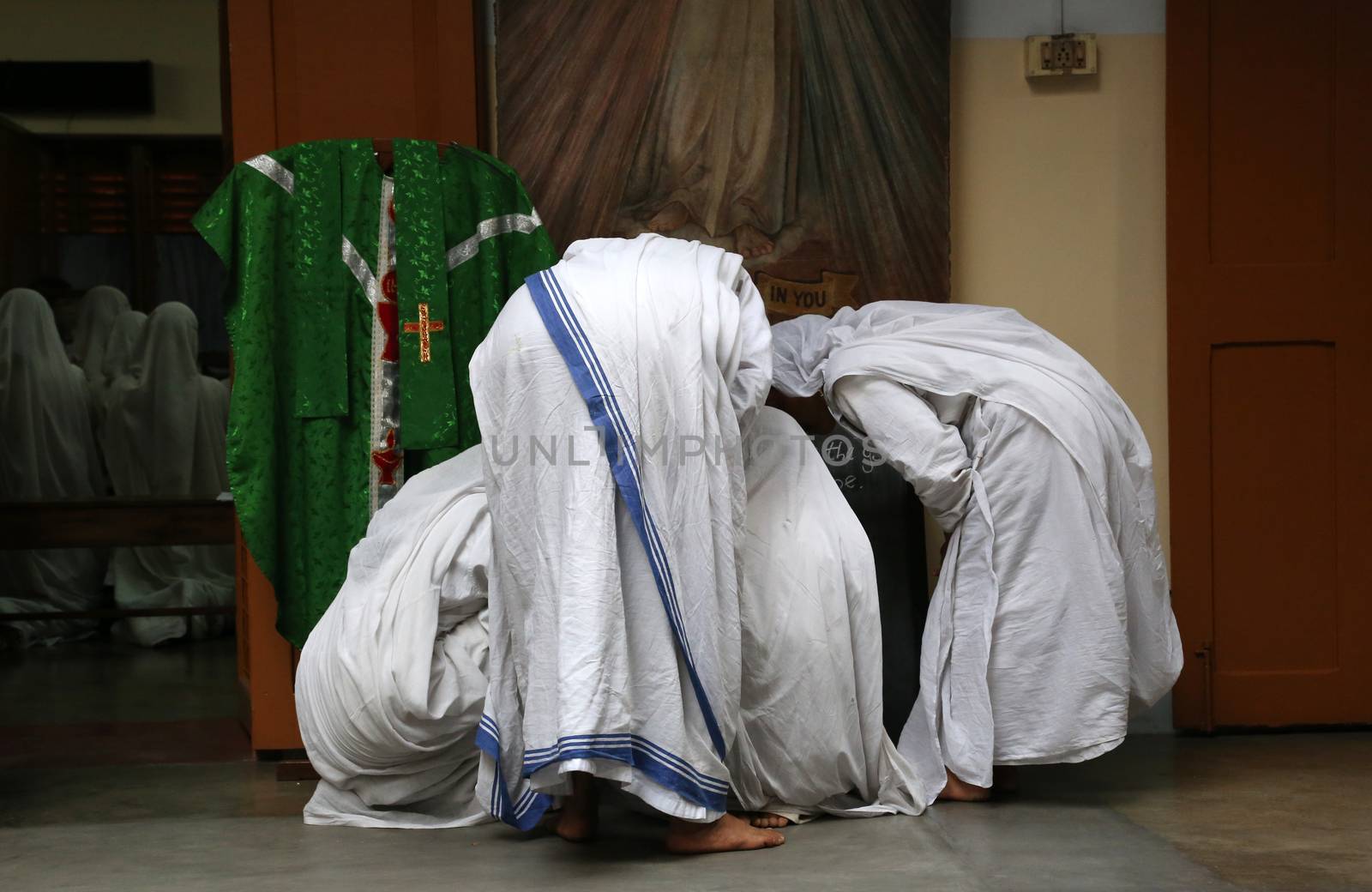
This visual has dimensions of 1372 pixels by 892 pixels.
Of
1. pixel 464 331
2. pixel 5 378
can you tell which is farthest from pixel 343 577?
pixel 5 378

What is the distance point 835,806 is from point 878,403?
96 cm

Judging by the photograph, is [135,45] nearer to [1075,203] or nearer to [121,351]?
[121,351]

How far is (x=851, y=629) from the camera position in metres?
3.33

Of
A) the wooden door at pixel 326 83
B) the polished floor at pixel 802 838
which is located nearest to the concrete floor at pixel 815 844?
the polished floor at pixel 802 838

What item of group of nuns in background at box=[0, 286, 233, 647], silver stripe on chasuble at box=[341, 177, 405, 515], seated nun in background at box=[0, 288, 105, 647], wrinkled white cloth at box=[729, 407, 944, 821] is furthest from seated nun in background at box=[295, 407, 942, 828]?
seated nun in background at box=[0, 288, 105, 647]

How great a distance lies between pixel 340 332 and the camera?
3801 mm

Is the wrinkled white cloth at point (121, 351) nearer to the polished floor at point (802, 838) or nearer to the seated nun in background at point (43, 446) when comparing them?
the seated nun in background at point (43, 446)

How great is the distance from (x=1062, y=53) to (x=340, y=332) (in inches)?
86.5

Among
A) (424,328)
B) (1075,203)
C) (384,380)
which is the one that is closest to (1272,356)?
(1075,203)

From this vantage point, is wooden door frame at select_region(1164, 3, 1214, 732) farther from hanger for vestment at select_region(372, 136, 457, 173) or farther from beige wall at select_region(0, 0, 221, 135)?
beige wall at select_region(0, 0, 221, 135)

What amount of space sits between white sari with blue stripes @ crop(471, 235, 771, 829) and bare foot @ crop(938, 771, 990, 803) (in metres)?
0.68

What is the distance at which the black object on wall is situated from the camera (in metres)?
8.75

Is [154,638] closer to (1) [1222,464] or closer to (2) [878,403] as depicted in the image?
(2) [878,403]

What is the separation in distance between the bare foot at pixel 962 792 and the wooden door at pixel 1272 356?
3.44ft
